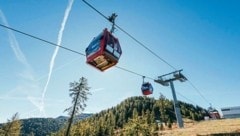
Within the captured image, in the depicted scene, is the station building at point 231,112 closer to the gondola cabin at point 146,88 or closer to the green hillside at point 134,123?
the green hillside at point 134,123

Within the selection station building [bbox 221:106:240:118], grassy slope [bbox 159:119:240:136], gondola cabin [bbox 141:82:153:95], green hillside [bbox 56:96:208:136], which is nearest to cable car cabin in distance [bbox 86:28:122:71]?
gondola cabin [bbox 141:82:153:95]

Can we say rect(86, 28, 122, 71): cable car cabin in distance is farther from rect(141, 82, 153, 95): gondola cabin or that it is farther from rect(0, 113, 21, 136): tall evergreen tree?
rect(0, 113, 21, 136): tall evergreen tree

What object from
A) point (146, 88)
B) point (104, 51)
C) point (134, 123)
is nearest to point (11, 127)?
point (134, 123)

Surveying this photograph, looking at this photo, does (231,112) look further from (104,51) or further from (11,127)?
(104,51)

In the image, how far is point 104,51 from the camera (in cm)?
1171

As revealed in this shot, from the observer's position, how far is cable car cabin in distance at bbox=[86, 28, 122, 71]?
38.9 ft

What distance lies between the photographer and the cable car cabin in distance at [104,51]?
11867 millimetres

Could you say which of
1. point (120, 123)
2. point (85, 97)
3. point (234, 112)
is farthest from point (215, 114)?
point (120, 123)

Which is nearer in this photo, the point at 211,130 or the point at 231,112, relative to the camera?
the point at 211,130

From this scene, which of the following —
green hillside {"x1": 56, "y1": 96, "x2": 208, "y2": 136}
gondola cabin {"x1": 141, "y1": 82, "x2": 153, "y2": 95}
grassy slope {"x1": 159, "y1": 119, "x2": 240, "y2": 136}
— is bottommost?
grassy slope {"x1": 159, "y1": 119, "x2": 240, "y2": 136}

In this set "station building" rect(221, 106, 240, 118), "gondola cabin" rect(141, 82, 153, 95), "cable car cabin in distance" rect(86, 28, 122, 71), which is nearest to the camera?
"cable car cabin in distance" rect(86, 28, 122, 71)

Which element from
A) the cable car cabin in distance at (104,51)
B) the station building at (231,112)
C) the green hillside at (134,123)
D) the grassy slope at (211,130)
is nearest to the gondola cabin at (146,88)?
the grassy slope at (211,130)

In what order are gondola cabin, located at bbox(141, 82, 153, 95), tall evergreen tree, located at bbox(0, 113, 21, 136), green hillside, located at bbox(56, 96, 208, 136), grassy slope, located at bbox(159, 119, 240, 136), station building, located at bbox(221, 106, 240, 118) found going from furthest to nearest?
station building, located at bbox(221, 106, 240, 118) → tall evergreen tree, located at bbox(0, 113, 21, 136) → green hillside, located at bbox(56, 96, 208, 136) → grassy slope, located at bbox(159, 119, 240, 136) → gondola cabin, located at bbox(141, 82, 153, 95)

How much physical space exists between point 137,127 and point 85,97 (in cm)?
1831
